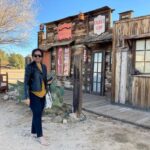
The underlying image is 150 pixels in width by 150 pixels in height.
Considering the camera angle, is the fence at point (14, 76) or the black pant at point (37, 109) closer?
the black pant at point (37, 109)

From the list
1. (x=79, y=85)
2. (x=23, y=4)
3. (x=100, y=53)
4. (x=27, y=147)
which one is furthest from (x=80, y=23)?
(x=27, y=147)

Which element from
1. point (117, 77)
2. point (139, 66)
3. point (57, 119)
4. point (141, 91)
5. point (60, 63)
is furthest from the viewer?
point (60, 63)

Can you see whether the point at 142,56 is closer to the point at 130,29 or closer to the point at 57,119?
the point at 130,29

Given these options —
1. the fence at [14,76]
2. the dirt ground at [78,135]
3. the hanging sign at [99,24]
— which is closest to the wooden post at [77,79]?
the dirt ground at [78,135]

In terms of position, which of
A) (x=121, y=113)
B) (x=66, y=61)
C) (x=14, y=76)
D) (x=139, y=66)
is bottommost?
A: (x=121, y=113)

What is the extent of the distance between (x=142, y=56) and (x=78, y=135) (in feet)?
10.6

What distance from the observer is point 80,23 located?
10.5 metres

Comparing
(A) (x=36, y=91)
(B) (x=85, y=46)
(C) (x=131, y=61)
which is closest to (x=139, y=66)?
(C) (x=131, y=61)

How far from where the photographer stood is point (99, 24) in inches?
370

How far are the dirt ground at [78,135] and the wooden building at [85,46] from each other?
3.04 metres

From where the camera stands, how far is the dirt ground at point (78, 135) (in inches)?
154

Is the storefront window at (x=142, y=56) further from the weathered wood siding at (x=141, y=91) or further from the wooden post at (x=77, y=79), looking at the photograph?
the wooden post at (x=77, y=79)

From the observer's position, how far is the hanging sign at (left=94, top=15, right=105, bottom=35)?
9.21 metres

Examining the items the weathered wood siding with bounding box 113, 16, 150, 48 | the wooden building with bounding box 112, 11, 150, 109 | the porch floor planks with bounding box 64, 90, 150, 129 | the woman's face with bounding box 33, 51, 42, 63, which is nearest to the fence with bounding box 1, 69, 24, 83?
the porch floor planks with bounding box 64, 90, 150, 129
